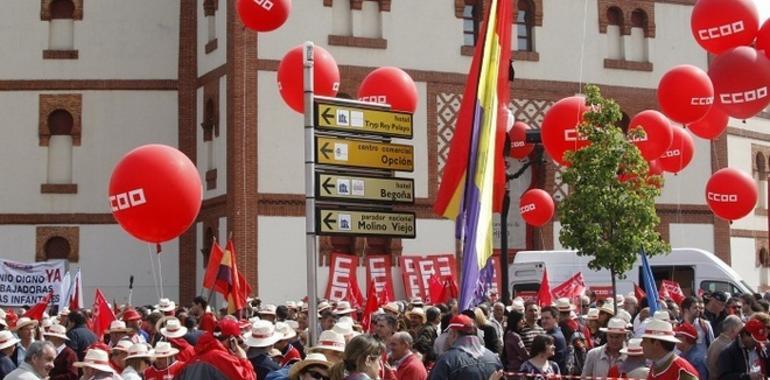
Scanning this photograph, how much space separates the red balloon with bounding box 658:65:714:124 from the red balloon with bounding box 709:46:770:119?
0.80 m

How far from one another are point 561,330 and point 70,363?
20.5 feet

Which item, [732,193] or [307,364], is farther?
[732,193]

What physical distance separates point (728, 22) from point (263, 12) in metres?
7.00

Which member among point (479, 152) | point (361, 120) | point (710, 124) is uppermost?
point (710, 124)

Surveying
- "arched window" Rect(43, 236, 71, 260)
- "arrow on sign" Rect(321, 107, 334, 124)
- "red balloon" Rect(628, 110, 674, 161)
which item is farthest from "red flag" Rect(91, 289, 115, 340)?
"arched window" Rect(43, 236, 71, 260)

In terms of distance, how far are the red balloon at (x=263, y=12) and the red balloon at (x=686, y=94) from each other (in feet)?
20.2

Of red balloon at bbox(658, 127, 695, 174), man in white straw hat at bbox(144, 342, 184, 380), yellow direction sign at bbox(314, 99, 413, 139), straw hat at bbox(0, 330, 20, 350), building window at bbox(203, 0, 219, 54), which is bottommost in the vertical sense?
man in white straw hat at bbox(144, 342, 184, 380)

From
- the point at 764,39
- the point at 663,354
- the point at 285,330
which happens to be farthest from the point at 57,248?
the point at 663,354

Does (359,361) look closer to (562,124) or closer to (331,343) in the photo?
(331,343)

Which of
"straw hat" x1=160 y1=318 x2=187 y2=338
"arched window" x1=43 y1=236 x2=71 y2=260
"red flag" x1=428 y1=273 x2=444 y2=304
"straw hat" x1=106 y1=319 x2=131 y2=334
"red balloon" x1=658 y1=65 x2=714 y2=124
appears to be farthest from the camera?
"arched window" x1=43 y1=236 x2=71 y2=260

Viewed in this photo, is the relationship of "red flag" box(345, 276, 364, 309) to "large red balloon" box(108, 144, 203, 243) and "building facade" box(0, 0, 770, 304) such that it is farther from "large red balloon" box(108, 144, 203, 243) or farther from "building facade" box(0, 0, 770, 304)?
"large red balloon" box(108, 144, 203, 243)

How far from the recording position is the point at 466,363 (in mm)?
11117

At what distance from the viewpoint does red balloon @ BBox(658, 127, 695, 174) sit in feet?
83.1

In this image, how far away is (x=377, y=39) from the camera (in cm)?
3588
